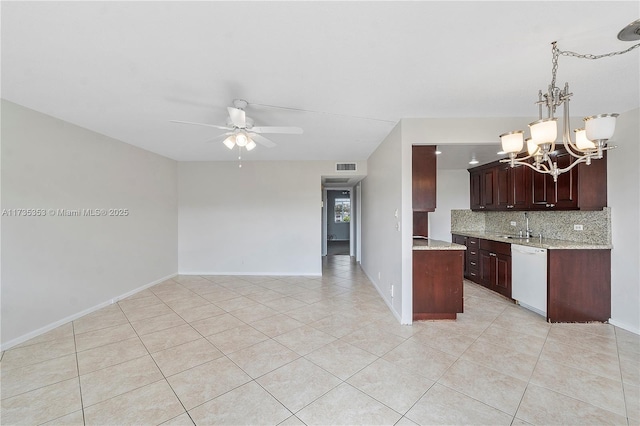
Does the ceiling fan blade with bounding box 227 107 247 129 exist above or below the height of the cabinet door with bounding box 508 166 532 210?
above

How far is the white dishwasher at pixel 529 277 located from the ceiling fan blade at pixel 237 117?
3.87 m

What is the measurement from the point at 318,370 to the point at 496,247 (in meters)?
3.50

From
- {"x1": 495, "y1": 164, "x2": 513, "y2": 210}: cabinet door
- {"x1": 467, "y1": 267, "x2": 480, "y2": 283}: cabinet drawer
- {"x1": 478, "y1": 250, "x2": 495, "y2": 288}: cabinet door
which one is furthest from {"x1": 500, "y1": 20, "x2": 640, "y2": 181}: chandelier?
{"x1": 467, "y1": 267, "x2": 480, "y2": 283}: cabinet drawer

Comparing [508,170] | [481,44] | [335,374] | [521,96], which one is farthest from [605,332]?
[481,44]

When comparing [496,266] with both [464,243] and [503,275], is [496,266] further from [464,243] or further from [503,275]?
[464,243]

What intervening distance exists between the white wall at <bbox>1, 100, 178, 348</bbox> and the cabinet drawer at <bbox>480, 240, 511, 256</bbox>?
19.6 feet

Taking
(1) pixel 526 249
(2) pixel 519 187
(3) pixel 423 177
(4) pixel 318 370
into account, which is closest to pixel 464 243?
(2) pixel 519 187

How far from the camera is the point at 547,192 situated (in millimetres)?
3543

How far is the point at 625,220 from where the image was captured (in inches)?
114

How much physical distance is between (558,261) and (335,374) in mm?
3061

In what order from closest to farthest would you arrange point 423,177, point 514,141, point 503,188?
point 514,141 → point 423,177 → point 503,188

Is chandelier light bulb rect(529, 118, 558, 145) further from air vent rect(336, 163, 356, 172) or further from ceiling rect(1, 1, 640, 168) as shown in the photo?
air vent rect(336, 163, 356, 172)

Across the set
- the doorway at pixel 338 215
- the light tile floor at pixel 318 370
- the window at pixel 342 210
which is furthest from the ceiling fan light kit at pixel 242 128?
the window at pixel 342 210

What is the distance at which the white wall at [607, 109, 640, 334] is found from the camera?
2.80 m
